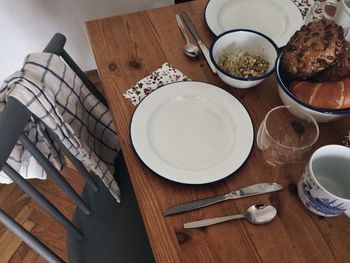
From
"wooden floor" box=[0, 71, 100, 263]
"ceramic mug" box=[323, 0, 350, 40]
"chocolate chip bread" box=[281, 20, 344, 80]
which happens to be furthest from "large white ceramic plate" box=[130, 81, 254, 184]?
"wooden floor" box=[0, 71, 100, 263]

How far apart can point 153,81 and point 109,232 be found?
0.34 meters

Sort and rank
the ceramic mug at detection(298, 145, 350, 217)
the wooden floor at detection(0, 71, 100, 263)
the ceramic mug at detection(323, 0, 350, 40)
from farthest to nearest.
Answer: the wooden floor at detection(0, 71, 100, 263) < the ceramic mug at detection(323, 0, 350, 40) < the ceramic mug at detection(298, 145, 350, 217)

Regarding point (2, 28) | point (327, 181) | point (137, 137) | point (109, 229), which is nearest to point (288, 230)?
point (327, 181)

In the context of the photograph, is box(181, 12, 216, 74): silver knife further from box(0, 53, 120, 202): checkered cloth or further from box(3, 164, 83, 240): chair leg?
box(3, 164, 83, 240): chair leg

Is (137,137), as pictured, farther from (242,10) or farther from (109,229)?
(242,10)

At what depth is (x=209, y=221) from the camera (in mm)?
510

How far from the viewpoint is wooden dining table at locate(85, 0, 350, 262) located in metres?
0.49

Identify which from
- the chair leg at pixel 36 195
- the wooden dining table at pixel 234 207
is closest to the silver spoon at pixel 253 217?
the wooden dining table at pixel 234 207

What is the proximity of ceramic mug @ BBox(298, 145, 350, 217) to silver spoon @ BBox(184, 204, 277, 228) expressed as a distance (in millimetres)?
56

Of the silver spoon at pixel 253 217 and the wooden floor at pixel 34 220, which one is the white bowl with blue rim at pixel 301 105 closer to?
the silver spoon at pixel 253 217

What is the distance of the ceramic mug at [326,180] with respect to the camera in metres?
0.47

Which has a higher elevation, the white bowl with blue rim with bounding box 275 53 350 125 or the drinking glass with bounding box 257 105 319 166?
the white bowl with blue rim with bounding box 275 53 350 125

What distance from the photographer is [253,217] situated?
511 mm

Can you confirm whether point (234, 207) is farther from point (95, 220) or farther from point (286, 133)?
point (95, 220)
